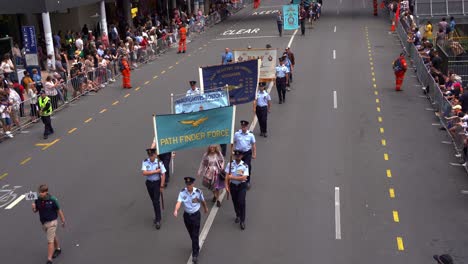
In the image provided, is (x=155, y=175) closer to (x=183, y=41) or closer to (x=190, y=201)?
(x=190, y=201)

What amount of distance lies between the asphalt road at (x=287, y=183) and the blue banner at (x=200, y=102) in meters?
1.62

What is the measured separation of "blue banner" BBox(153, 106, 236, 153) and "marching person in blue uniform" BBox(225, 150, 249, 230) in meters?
1.72

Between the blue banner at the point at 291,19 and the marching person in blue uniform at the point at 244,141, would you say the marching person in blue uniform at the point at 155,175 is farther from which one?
the blue banner at the point at 291,19

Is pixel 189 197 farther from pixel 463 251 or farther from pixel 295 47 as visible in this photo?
pixel 295 47

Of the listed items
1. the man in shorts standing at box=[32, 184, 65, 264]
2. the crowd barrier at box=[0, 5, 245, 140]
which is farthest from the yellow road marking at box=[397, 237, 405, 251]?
the crowd barrier at box=[0, 5, 245, 140]

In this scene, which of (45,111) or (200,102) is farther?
(45,111)

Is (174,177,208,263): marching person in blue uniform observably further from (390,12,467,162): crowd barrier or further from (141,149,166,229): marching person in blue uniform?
(390,12,467,162): crowd barrier

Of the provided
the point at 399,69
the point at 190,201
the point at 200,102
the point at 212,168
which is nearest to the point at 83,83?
the point at 200,102

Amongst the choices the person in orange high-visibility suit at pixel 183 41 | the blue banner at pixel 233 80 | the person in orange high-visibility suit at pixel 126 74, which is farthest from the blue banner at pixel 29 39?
the person in orange high-visibility suit at pixel 183 41

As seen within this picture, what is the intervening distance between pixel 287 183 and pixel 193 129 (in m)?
2.84

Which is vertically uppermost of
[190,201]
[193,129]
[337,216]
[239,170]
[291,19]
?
[291,19]

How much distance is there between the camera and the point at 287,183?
15.3 metres

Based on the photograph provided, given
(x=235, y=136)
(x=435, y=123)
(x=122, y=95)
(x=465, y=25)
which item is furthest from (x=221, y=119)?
(x=465, y=25)

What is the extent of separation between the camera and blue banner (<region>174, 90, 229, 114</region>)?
16.2 meters
